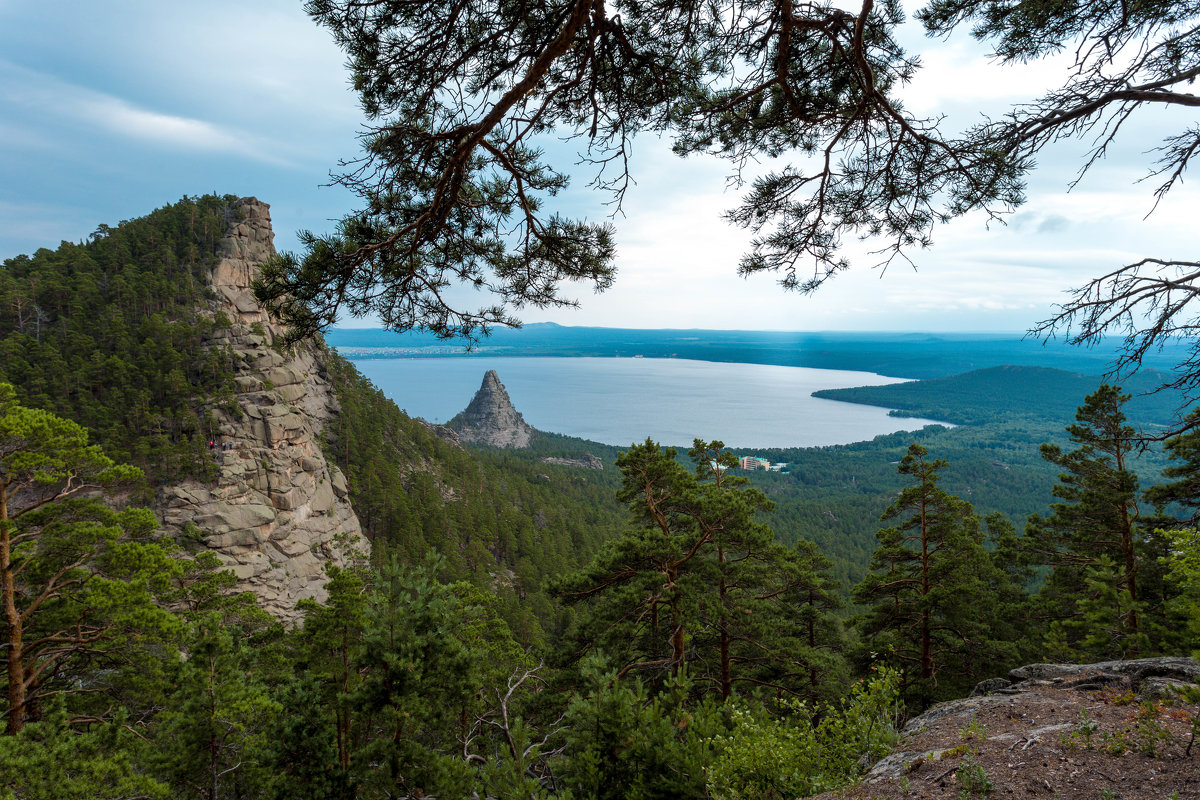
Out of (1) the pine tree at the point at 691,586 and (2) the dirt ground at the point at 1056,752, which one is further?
(1) the pine tree at the point at 691,586

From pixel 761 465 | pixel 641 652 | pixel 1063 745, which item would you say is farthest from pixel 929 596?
pixel 761 465

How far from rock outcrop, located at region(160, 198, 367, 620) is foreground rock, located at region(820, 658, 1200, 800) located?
2713cm

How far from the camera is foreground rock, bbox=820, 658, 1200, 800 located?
2.46 metres

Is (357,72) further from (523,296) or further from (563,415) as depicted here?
(563,415)

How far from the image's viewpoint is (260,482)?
28109 mm

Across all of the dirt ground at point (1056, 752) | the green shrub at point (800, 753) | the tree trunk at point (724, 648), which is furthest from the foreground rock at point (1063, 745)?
the tree trunk at point (724, 648)

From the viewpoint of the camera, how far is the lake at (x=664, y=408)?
11018 centimetres

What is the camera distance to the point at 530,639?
2494 centimetres

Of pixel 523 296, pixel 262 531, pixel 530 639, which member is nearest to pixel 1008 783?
pixel 523 296

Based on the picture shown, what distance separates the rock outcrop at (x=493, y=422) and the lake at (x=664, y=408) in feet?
35.8

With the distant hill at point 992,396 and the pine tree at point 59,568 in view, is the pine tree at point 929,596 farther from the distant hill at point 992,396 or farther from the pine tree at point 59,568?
the distant hill at point 992,396

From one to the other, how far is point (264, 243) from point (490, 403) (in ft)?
230

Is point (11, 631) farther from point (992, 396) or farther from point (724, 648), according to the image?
point (992, 396)

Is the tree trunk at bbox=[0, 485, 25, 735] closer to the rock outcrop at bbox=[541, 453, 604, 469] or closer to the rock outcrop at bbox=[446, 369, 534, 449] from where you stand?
the rock outcrop at bbox=[541, 453, 604, 469]
